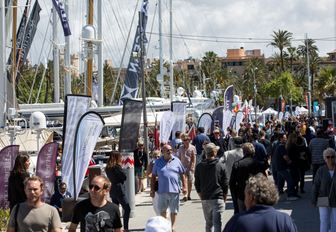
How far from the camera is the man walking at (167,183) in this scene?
478 inches

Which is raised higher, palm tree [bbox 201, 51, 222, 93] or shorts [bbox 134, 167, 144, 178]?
palm tree [bbox 201, 51, 222, 93]

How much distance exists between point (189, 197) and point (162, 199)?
6.00 meters

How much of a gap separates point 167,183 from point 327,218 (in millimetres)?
2787

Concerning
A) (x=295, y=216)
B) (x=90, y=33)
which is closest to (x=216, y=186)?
(x=295, y=216)

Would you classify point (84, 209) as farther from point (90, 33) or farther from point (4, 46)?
point (90, 33)

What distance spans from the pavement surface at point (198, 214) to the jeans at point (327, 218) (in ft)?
6.54

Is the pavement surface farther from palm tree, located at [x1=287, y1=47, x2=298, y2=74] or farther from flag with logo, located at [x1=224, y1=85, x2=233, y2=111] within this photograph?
palm tree, located at [x1=287, y1=47, x2=298, y2=74]

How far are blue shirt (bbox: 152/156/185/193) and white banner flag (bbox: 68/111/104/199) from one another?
3.80 ft

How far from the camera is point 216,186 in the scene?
1120 cm

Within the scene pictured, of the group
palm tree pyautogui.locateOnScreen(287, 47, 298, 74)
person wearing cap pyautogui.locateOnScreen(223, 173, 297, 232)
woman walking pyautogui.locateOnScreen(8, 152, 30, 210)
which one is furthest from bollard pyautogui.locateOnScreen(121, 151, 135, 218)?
palm tree pyautogui.locateOnScreen(287, 47, 298, 74)

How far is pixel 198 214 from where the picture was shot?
50.4 feet

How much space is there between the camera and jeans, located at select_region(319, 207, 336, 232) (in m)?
10.4

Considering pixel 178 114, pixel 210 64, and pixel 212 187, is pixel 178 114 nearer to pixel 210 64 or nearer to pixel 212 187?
pixel 212 187

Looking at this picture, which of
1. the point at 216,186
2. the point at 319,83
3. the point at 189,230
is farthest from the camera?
the point at 319,83
